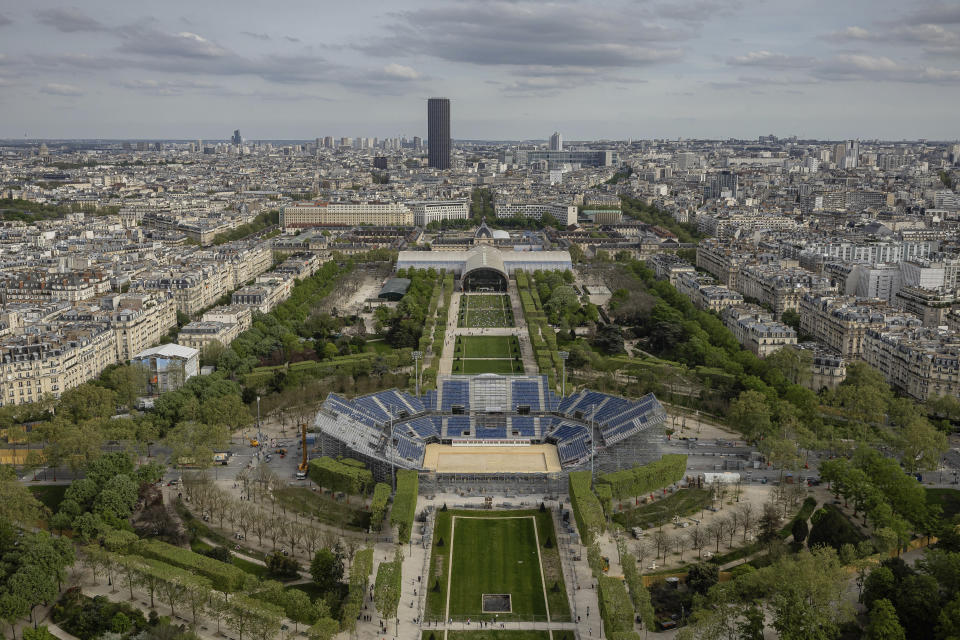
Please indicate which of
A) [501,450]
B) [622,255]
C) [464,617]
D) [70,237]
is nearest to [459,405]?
[501,450]

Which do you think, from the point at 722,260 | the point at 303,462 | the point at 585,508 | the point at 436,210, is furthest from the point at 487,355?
the point at 436,210

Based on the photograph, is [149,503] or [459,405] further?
[459,405]

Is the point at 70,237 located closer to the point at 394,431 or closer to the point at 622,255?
the point at 622,255

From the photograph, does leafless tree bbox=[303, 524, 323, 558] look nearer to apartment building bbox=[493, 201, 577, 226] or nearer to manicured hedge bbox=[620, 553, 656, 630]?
manicured hedge bbox=[620, 553, 656, 630]

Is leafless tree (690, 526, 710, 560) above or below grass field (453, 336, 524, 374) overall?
below

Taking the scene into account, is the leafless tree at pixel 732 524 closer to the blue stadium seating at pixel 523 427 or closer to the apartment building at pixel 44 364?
the blue stadium seating at pixel 523 427

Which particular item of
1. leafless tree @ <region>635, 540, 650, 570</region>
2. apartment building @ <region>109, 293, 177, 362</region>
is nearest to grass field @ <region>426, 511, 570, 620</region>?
leafless tree @ <region>635, 540, 650, 570</region>

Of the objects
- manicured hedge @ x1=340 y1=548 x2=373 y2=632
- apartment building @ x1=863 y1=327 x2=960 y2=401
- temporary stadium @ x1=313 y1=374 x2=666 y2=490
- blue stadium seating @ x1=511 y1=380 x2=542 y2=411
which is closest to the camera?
manicured hedge @ x1=340 y1=548 x2=373 y2=632
